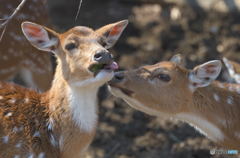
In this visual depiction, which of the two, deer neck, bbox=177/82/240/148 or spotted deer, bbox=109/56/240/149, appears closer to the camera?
spotted deer, bbox=109/56/240/149

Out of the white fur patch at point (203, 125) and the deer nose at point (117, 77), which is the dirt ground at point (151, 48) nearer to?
the white fur patch at point (203, 125)

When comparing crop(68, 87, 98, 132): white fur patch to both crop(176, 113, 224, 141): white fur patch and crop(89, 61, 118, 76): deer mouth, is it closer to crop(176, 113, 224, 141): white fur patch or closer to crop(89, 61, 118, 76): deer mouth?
crop(89, 61, 118, 76): deer mouth

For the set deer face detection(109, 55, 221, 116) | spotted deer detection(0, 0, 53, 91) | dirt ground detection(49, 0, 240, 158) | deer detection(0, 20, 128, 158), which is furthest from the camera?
dirt ground detection(49, 0, 240, 158)

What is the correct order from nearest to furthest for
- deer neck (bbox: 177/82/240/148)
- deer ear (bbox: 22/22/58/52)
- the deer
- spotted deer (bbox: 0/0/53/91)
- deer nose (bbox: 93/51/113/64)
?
deer nose (bbox: 93/51/113/64)
the deer
deer ear (bbox: 22/22/58/52)
deer neck (bbox: 177/82/240/148)
spotted deer (bbox: 0/0/53/91)

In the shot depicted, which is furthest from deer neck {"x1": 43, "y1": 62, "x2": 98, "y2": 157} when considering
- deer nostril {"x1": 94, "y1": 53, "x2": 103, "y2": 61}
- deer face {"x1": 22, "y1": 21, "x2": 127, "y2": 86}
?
deer nostril {"x1": 94, "y1": 53, "x2": 103, "y2": 61}

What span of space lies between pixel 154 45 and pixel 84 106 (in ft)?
9.81

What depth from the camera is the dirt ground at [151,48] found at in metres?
5.42

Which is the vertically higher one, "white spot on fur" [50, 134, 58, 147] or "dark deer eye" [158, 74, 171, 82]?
"dark deer eye" [158, 74, 171, 82]

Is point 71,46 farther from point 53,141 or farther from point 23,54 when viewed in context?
point 23,54

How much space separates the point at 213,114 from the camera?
4.43 meters

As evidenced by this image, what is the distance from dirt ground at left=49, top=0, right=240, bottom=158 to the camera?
5.42 metres

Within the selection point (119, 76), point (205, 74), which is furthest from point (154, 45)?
point (119, 76)

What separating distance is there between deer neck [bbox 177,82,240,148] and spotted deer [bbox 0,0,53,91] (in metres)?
1.67

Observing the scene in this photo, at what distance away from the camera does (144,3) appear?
763 cm
